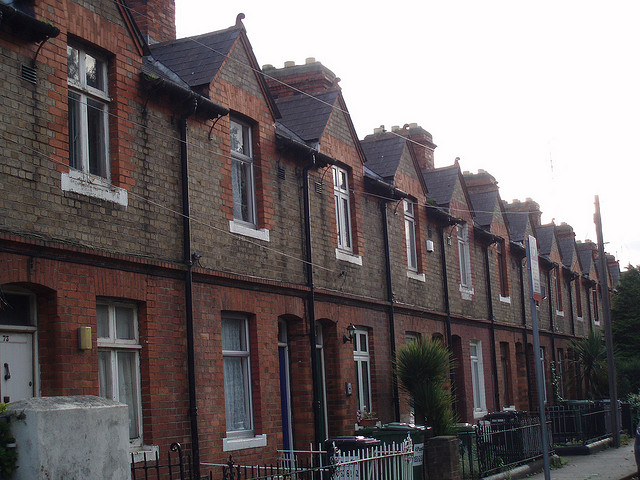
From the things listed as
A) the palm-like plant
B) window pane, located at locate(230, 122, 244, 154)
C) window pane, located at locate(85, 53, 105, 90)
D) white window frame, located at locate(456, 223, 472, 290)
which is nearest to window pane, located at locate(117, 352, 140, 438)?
window pane, located at locate(85, 53, 105, 90)

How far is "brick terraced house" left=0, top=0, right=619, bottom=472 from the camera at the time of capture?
10.5 m

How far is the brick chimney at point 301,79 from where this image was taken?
66.9ft

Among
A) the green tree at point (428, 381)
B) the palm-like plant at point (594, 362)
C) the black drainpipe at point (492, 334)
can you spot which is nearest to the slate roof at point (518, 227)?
the palm-like plant at point (594, 362)

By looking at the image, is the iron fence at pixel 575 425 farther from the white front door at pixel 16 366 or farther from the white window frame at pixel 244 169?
the white front door at pixel 16 366

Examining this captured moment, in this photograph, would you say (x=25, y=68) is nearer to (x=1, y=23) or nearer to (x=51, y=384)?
(x=1, y=23)

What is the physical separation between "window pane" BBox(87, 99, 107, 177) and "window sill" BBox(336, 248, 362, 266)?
6.65 meters

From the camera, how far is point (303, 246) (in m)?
16.2

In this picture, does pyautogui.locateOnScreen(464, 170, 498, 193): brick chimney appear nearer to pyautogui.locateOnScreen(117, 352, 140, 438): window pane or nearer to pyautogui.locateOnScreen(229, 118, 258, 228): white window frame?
pyautogui.locateOnScreen(229, 118, 258, 228): white window frame

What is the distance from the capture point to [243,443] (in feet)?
44.9

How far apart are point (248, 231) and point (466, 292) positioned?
11503 mm

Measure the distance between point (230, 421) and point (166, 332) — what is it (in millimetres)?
2351

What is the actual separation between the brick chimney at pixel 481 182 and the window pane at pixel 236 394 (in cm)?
1739

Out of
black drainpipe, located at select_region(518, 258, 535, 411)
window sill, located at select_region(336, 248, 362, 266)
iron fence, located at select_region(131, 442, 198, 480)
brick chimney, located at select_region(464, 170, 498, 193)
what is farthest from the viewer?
brick chimney, located at select_region(464, 170, 498, 193)

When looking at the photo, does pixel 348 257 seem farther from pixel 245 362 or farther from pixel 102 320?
pixel 102 320
